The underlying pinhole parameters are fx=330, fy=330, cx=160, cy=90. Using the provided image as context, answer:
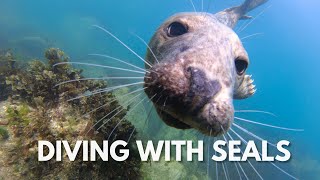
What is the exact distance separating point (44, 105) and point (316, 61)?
125 m

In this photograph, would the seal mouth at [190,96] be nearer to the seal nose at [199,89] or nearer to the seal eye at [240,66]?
the seal nose at [199,89]

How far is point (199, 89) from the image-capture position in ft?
7.59

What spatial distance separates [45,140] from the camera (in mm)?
3328

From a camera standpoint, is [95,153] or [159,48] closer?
[95,153]

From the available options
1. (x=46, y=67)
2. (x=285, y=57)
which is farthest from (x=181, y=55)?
(x=285, y=57)

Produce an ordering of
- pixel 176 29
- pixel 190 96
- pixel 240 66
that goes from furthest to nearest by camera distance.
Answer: pixel 176 29
pixel 240 66
pixel 190 96

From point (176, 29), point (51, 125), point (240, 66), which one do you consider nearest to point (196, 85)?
point (240, 66)

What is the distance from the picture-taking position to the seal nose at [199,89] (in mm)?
2295

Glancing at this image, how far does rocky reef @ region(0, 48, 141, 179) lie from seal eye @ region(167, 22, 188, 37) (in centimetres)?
108

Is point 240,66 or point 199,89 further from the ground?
point 240,66

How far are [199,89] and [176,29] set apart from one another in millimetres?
1679

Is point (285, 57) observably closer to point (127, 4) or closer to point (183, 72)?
point (127, 4)

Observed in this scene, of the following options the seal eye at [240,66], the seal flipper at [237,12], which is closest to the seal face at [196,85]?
the seal eye at [240,66]

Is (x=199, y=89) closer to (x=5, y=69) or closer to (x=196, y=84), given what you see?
(x=196, y=84)
